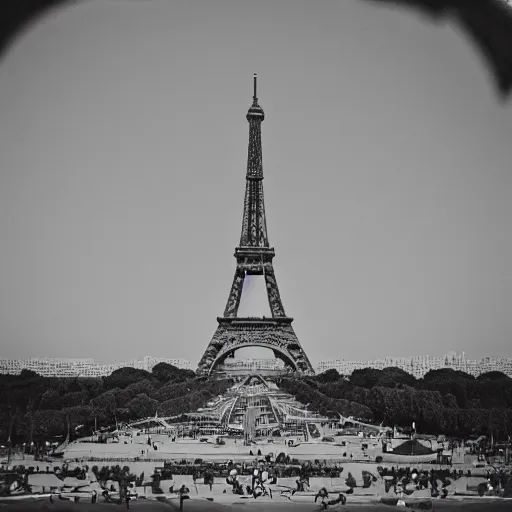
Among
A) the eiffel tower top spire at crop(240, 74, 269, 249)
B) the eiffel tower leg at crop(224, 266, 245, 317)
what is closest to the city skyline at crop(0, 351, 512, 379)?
the eiffel tower leg at crop(224, 266, 245, 317)

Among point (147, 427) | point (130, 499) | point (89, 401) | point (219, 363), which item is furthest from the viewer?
point (219, 363)

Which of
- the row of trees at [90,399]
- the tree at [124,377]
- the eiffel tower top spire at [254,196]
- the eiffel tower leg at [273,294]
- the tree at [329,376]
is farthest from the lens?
the eiffel tower leg at [273,294]

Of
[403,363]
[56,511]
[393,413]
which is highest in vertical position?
[403,363]

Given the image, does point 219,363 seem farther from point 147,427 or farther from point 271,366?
point 147,427

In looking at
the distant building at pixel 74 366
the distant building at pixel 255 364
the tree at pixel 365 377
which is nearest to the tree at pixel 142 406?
the distant building at pixel 74 366

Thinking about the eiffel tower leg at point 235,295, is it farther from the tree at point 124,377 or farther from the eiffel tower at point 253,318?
the tree at point 124,377

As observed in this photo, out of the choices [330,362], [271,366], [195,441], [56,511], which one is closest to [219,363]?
[271,366]

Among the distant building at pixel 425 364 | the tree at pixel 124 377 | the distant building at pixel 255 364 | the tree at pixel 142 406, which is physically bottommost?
the tree at pixel 142 406
